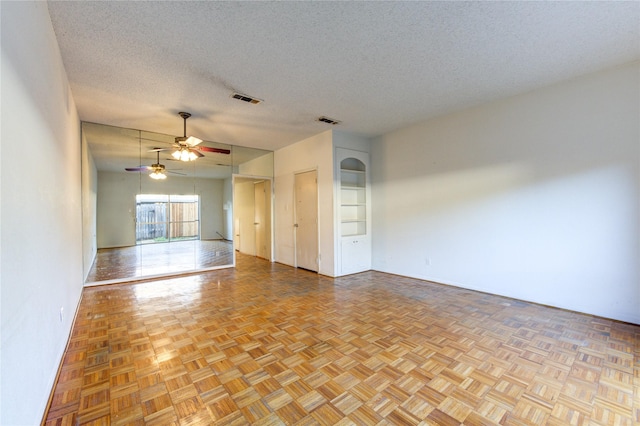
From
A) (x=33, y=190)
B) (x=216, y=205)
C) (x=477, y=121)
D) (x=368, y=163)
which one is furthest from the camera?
(x=216, y=205)

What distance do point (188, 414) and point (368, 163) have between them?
4852 mm

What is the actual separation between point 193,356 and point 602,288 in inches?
170

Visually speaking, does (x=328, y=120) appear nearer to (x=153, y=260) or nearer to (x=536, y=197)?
(x=536, y=197)

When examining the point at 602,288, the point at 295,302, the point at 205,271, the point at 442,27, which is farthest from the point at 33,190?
the point at 602,288

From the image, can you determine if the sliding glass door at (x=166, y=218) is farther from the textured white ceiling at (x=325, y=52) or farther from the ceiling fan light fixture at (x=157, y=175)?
the textured white ceiling at (x=325, y=52)

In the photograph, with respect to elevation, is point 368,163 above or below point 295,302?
above

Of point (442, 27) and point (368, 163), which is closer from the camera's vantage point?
point (442, 27)

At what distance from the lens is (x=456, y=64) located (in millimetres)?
2830

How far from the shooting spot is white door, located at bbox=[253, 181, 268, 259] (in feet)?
22.7

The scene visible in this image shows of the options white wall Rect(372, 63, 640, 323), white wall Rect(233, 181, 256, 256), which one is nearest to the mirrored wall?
white wall Rect(233, 181, 256, 256)

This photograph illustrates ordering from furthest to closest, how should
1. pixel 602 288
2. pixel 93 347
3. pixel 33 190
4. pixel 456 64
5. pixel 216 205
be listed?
1. pixel 216 205
2. pixel 602 288
3. pixel 456 64
4. pixel 93 347
5. pixel 33 190

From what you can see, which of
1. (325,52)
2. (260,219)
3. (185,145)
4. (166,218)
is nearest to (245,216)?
(260,219)

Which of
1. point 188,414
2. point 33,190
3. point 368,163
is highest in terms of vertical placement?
point 368,163

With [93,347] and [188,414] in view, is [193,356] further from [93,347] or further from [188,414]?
[93,347]
